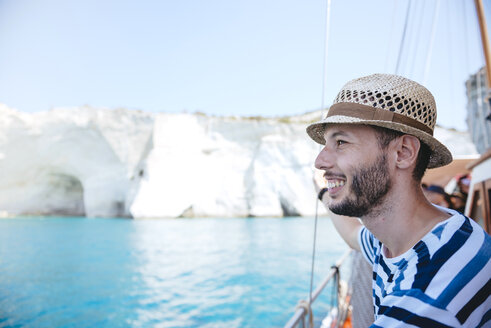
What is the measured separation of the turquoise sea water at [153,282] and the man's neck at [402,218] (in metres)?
4.62

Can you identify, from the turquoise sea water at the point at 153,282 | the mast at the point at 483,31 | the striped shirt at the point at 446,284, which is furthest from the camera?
the turquoise sea water at the point at 153,282

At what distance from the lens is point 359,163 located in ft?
2.40

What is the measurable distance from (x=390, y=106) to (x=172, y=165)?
23245 mm

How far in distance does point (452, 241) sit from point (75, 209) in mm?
30874

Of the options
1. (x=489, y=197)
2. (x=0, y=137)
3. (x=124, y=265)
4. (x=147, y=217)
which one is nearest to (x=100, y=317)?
(x=124, y=265)

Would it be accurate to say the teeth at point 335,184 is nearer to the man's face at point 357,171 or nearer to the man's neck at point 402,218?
the man's face at point 357,171

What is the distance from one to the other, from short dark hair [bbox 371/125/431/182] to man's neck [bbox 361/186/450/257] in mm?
53

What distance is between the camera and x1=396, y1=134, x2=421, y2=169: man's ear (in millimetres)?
734

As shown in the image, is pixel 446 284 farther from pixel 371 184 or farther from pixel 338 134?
pixel 338 134

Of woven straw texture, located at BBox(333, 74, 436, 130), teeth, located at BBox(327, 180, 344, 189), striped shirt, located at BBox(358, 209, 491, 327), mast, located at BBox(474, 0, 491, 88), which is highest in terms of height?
mast, located at BBox(474, 0, 491, 88)

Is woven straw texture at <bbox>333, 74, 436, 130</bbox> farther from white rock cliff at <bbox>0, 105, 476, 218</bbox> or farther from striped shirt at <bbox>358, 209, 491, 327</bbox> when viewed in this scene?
white rock cliff at <bbox>0, 105, 476, 218</bbox>

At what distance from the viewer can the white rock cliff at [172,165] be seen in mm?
22484

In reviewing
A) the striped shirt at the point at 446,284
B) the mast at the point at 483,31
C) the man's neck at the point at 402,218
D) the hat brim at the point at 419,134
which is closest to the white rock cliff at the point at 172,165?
the mast at the point at 483,31

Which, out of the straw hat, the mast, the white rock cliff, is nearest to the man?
the straw hat
